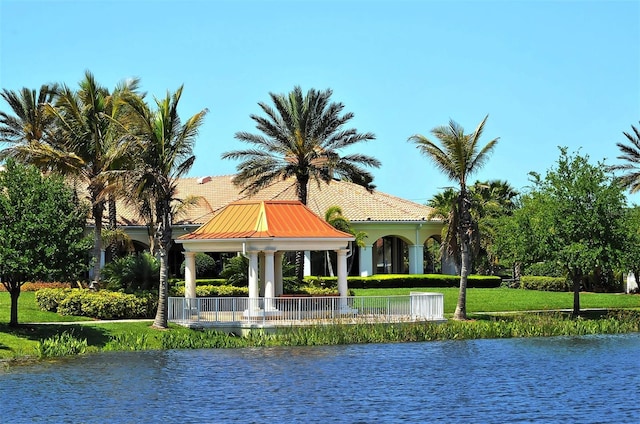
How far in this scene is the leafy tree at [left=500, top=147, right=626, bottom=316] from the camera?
43.0m

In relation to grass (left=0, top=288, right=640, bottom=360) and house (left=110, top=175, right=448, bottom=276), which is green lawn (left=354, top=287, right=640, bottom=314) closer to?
grass (left=0, top=288, right=640, bottom=360)

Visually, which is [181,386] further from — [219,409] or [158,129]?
[158,129]

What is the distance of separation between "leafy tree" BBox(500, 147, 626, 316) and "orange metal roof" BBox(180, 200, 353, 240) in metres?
9.01

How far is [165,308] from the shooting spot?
123ft

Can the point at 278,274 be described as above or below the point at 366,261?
below

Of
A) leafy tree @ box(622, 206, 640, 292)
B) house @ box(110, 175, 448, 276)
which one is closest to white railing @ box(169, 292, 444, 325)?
leafy tree @ box(622, 206, 640, 292)

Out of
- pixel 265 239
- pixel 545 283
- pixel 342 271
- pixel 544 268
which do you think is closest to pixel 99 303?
pixel 265 239

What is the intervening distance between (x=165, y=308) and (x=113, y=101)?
40.9 ft

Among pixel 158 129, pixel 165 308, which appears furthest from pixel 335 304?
pixel 158 129

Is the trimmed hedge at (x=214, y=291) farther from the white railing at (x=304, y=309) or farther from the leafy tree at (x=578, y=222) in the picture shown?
the leafy tree at (x=578, y=222)

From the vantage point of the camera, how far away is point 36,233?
34.3 metres

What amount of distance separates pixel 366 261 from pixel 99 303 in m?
22.2

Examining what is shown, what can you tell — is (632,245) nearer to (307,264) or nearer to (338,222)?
(338,222)

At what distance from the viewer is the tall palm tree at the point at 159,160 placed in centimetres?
3769
